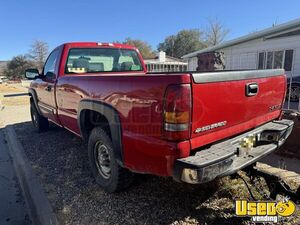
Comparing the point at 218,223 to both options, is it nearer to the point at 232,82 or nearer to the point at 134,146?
the point at 134,146

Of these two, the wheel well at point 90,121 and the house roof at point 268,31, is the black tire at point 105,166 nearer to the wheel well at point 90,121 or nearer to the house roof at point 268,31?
the wheel well at point 90,121

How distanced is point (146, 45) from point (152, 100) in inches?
2342

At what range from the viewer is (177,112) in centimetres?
203

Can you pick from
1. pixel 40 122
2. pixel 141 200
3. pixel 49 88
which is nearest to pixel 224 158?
pixel 141 200

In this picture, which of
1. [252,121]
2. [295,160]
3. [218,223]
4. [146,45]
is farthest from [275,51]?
[146,45]

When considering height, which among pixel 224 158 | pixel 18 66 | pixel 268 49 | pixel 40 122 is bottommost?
pixel 40 122

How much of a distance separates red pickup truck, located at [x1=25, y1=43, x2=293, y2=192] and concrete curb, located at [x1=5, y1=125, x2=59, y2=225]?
2.34ft

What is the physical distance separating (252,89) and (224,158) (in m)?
0.92

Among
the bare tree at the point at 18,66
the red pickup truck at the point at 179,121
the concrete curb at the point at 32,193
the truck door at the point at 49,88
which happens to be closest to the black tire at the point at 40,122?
the truck door at the point at 49,88

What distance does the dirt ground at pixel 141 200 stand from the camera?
2.68 meters

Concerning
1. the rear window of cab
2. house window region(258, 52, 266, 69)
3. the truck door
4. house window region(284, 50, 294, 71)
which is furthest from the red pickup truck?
house window region(258, 52, 266, 69)

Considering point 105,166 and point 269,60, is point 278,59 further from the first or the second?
point 105,166

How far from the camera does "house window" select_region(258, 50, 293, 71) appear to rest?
12297 millimetres

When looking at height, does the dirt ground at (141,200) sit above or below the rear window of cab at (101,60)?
below
